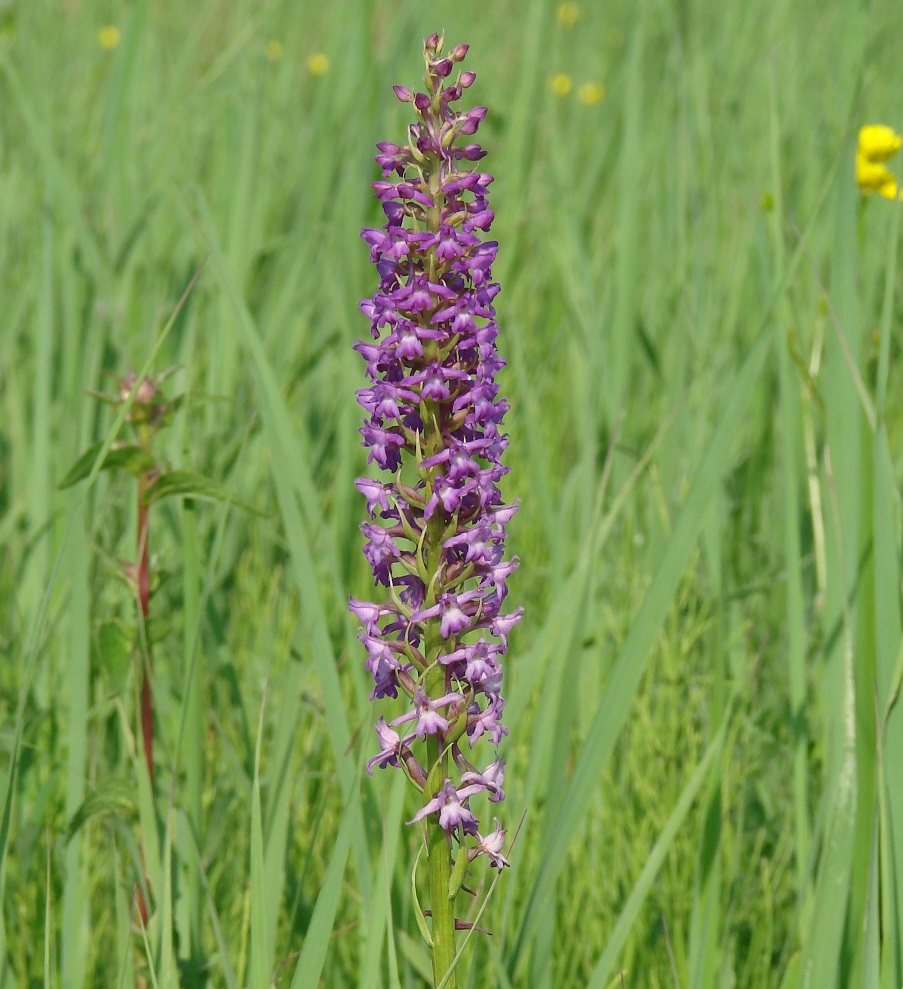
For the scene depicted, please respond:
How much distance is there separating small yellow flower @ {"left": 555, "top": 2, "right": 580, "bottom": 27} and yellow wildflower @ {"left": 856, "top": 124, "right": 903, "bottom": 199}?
7.31 metres

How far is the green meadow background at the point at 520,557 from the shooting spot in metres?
1.96

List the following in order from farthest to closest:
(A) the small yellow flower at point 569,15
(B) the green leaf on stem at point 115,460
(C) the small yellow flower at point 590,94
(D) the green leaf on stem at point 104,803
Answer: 1. (A) the small yellow flower at point 569,15
2. (C) the small yellow flower at point 590,94
3. (B) the green leaf on stem at point 115,460
4. (D) the green leaf on stem at point 104,803

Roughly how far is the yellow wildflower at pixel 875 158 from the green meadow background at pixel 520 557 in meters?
0.12

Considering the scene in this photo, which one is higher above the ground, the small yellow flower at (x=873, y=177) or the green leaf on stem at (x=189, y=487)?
the small yellow flower at (x=873, y=177)

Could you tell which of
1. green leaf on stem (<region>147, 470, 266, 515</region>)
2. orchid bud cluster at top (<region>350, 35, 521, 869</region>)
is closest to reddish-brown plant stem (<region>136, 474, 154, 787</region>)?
green leaf on stem (<region>147, 470, 266, 515</region>)

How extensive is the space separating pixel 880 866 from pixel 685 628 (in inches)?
36.3

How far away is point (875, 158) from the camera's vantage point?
10.3ft

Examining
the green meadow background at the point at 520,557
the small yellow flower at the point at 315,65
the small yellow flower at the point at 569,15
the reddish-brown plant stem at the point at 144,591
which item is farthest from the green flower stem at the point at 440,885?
the small yellow flower at the point at 569,15

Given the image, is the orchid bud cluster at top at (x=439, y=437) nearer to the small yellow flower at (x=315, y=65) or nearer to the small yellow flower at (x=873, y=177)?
the small yellow flower at (x=873, y=177)

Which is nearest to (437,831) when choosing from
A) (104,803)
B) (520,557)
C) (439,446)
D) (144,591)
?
(439,446)

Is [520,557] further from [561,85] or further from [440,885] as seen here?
[561,85]

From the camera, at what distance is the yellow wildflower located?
10.1 ft

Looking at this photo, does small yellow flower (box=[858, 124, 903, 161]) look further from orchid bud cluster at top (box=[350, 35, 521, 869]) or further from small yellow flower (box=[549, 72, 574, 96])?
small yellow flower (box=[549, 72, 574, 96])

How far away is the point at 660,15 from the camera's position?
5.04 meters
